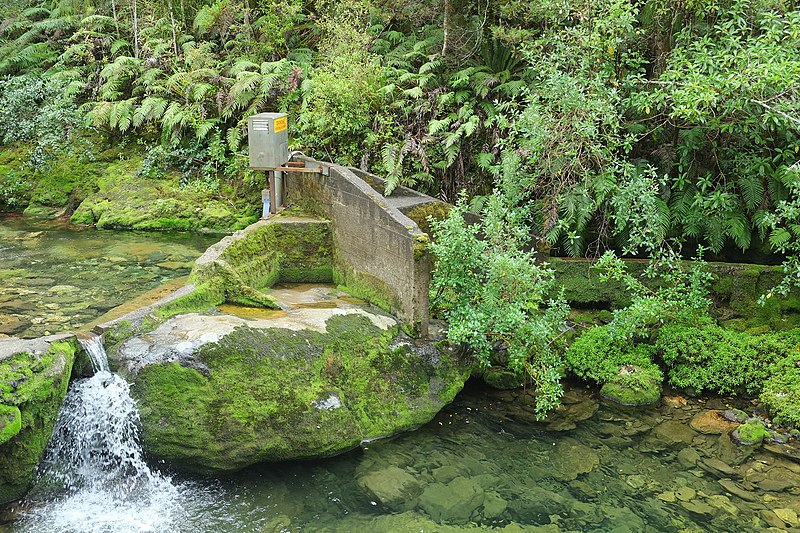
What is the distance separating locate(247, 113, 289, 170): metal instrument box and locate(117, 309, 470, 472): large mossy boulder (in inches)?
139

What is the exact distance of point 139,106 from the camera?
58.2ft

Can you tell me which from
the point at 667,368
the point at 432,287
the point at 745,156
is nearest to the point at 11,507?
the point at 432,287

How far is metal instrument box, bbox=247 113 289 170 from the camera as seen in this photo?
37.0ft

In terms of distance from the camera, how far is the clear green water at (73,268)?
10.3m

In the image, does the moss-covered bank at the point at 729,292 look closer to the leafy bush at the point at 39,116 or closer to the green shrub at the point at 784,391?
the green shrub at the point at 784,391

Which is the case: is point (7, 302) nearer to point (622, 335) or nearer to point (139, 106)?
point (139, 106)

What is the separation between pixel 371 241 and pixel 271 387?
3.06 meters

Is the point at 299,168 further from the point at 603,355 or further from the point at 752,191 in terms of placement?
the point at 752,191

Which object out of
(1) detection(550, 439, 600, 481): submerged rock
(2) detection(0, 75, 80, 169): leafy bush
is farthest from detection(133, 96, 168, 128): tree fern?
(1) detection(550, 439, 600, 481): submerged rock

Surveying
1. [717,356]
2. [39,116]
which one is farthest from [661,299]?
[39,116]

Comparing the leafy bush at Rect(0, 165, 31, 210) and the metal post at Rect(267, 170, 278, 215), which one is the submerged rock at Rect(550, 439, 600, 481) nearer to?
the metal post at Rect(267, 170, 278, 215)

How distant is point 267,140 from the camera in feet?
37.7

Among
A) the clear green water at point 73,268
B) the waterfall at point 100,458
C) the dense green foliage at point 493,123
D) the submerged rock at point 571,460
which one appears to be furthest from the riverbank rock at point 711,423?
the clear green water at point 73,268

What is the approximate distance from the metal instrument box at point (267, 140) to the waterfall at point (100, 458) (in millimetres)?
4842
